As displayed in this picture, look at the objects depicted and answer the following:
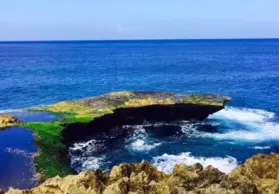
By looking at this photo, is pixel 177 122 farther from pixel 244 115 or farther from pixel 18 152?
pixel 18 152

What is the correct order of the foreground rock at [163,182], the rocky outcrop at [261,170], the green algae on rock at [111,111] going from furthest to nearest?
the green algae on rock at [111,111] < the rocky outcrop at [261,170] < the foreground rock at [163,182]

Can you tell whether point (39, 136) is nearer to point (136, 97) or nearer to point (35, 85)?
point (136, 97)

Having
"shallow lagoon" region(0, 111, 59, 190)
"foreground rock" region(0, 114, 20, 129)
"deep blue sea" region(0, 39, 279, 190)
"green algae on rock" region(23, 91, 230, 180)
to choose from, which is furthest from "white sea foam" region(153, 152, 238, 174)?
"foreground rock" region(0, 114, 20, 129)

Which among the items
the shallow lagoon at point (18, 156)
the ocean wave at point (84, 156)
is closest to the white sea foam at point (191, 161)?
the ocean wave at point (84, 156)

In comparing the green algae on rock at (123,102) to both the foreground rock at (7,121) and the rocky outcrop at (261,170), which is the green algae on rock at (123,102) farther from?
the rocky outcrop at (261,170)

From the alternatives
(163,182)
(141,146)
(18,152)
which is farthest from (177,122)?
(163,182)

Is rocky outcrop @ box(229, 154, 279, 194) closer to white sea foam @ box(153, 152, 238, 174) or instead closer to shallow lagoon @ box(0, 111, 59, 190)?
white sea foam @ box(153, 152, 238, 174)
